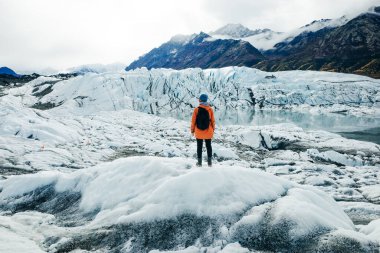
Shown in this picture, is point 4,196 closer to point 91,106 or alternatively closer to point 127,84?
point 91,106

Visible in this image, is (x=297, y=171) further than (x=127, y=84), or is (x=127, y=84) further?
(x=127, y=84)

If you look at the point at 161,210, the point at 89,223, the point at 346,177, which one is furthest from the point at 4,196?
the point at 346,177

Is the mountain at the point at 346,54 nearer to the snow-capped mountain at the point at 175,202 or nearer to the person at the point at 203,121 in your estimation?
the snow-capped mountain at the point at 175,202

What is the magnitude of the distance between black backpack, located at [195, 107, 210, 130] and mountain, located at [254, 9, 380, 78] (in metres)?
106

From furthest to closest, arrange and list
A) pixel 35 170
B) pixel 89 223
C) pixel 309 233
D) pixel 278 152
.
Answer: pixel 278 152, pixel 35 170, pixel 89 223, pixel 309 233

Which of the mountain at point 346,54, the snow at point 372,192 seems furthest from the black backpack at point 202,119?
the mountain at point 346,54

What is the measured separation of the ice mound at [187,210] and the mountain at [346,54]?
10628 centimetres

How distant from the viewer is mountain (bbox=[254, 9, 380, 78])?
378 feet

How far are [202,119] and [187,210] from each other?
79.7 inches

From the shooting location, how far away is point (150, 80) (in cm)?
5219

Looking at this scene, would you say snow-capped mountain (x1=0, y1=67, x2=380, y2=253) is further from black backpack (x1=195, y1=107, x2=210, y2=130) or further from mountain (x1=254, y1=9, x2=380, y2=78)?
mountain (x1=254, y1=9, x2=380, y2=78)

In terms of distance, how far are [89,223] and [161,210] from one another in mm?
A: 1470


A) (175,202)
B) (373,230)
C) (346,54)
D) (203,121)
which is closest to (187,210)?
(175,202)

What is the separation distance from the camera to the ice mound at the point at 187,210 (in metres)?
4.77
